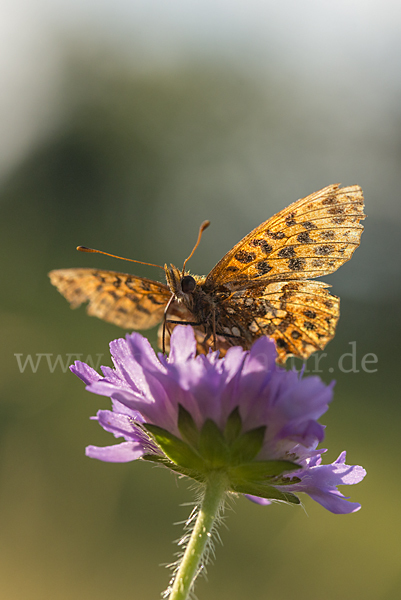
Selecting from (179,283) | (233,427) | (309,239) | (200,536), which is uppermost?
(309,239)

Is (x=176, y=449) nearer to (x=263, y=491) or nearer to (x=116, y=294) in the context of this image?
(x=263, y=491)

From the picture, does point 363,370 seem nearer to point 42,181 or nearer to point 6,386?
point 6,386

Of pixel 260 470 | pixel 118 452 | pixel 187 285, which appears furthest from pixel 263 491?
pixel 187 285

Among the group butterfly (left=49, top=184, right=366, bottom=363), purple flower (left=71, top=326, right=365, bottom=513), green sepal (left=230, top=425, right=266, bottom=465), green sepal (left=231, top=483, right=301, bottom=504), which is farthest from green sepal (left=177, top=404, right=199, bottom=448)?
butterfly (left=49, top=184, right=366, bottom=363)

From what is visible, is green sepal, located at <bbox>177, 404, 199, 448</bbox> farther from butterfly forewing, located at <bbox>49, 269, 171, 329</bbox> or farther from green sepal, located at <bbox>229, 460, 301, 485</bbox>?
butterfly forewing, located at <bbox>49, 269, 171, 329</bbox>

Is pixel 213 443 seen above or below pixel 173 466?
above

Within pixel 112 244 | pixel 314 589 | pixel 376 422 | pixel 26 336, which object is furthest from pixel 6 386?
pixel 376 422
